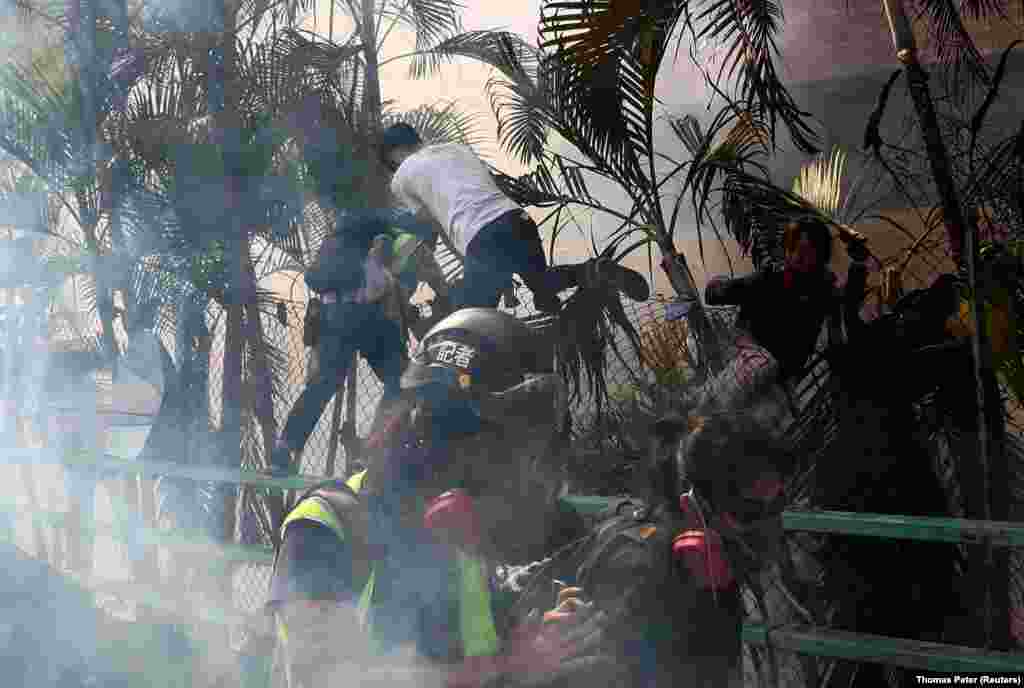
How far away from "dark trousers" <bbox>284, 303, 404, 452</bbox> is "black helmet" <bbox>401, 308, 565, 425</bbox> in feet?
7.13

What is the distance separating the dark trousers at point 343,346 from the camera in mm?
4266

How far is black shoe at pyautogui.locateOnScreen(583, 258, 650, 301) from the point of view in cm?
430

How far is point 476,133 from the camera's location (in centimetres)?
613

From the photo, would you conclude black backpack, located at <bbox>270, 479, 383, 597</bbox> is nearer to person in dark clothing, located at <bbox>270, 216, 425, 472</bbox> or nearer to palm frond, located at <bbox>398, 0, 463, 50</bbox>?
person in dark clothing, located at <bbox>270, 216, 425, 472</bbox>

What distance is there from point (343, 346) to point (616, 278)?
110cm

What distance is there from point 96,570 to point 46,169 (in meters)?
2.01

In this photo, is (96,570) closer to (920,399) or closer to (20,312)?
(20,312)

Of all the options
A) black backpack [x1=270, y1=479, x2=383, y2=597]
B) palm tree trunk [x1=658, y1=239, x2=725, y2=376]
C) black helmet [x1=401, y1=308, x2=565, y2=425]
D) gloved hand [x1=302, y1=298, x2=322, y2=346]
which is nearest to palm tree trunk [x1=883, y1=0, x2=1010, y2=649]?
palm tree trunk [x1=658, y1=239, x2=725, y2=376]

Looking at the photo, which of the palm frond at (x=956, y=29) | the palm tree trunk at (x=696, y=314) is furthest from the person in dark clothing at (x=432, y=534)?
the palm frond at (x=956, y=29)

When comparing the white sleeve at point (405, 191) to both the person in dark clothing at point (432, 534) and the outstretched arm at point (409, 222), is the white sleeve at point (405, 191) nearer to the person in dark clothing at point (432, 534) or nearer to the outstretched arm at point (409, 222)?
the outstretched arm at point (409, 222)

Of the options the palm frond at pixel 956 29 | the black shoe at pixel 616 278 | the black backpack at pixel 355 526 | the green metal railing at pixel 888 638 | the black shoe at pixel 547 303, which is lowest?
the green metal railing at pixel 888 638

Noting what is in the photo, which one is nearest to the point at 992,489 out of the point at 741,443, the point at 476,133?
the point at 741,443

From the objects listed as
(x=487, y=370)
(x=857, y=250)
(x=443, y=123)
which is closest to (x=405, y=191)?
(x=857, y=250)

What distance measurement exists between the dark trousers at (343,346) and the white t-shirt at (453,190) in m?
0.47
